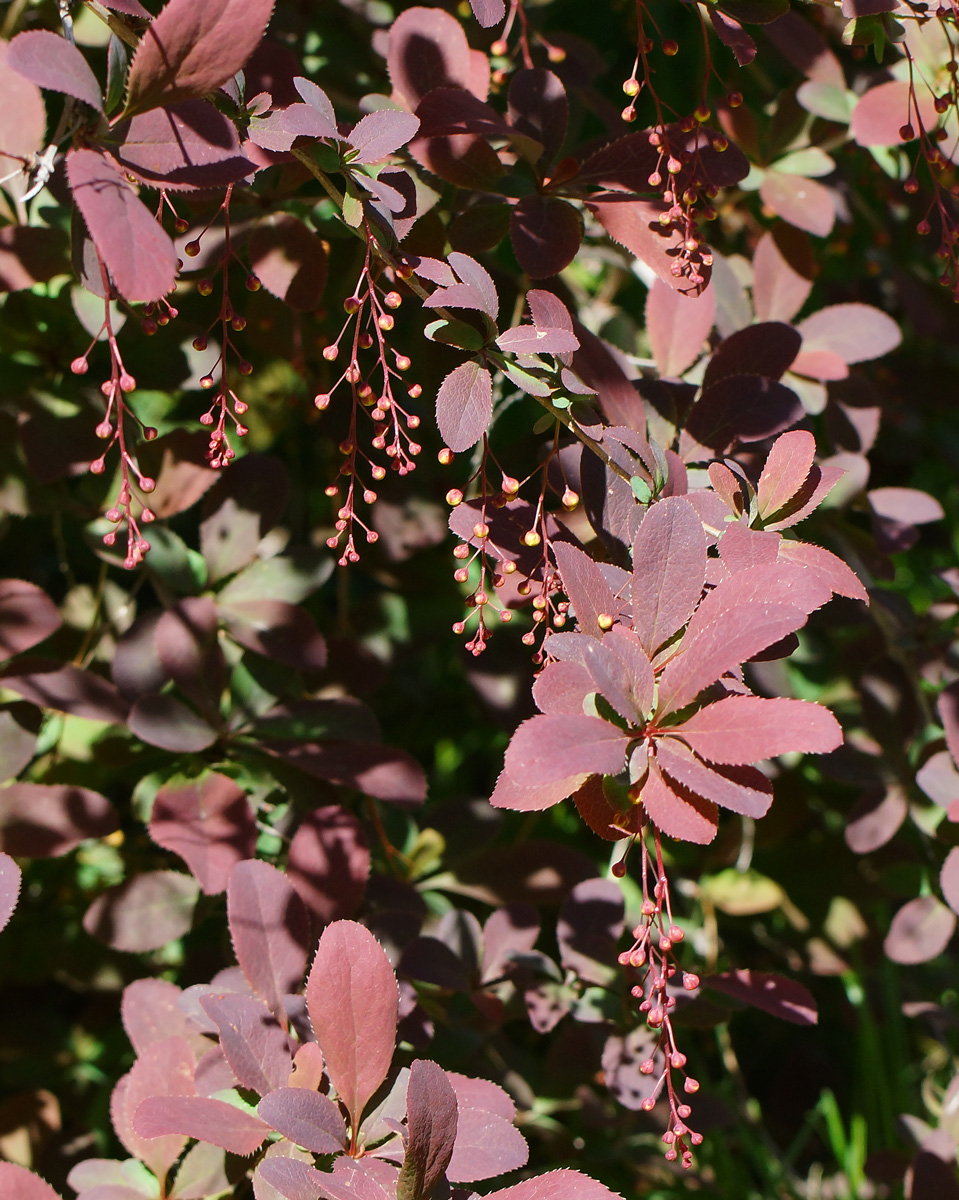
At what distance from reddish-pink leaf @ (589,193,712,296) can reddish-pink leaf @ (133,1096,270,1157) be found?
0.69 m

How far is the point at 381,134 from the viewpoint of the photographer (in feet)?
2.27

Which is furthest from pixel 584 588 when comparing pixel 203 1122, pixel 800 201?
pixel 800 201

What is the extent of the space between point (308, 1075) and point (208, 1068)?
0.11 meters

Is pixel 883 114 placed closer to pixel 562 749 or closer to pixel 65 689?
pixel 562 749

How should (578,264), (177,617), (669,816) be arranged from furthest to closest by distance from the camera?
A: (578,264) < (177,617) < (669,816)

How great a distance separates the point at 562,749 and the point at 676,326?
594 millimetres

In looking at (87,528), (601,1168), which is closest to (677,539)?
(87,528)

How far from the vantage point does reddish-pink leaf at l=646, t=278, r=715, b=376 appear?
1.01 meters

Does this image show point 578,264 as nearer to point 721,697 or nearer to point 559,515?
point 559,515

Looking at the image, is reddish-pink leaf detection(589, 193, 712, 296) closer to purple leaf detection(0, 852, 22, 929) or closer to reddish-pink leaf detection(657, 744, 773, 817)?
reddish-pink leaf detection(657, 744, 773, 817)

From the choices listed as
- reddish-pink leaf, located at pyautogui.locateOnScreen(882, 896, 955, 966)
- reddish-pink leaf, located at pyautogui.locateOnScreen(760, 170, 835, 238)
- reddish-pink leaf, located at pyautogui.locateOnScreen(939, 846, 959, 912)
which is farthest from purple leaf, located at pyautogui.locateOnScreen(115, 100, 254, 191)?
reddish-pink leaf, located at pyautogui.locateOnScreen(882, 896, 955, 966)

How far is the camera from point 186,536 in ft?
4.51

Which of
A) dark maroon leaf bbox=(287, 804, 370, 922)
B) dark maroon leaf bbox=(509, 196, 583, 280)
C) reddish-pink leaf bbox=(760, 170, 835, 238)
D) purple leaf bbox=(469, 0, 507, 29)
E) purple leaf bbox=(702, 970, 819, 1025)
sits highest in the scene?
purple leaf bbox=(469, 0, 507, 29)

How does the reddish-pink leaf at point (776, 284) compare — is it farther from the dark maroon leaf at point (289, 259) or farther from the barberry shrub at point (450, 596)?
the dark maroon leaf at point (289, 259)
